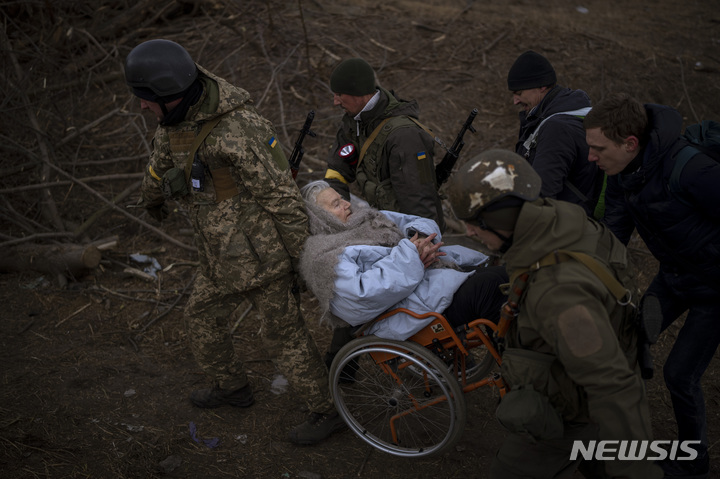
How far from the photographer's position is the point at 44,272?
544 cm

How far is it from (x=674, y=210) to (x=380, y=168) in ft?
6.00

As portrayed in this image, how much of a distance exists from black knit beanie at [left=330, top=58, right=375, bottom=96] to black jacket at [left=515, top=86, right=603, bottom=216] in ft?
3.75

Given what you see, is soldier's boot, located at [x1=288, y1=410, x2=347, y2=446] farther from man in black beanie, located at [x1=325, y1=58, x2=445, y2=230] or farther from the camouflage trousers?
man in black beanie, located at [x1=325, y1=58, x2=445, y2=230]

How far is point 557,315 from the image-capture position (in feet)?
6.45

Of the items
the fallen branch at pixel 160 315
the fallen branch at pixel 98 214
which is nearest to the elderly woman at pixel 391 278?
the fallen branch at pixel 160 315

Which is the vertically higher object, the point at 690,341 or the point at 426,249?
the point at 426,249

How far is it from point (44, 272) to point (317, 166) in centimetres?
318

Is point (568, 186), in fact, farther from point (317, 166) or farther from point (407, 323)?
point (317, 166)

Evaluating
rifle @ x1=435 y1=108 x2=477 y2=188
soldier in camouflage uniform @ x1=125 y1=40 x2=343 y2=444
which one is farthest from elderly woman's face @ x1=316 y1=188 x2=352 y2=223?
rifle @ x1=435 y1=108 x2=477 y2=188

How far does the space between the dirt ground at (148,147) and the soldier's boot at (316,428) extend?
0.08 m

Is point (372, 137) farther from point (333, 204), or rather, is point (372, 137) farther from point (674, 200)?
point (674, 200)

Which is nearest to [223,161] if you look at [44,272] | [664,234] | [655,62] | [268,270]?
[268,270]

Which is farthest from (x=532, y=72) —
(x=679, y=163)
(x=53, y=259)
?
(x=53, y=259)

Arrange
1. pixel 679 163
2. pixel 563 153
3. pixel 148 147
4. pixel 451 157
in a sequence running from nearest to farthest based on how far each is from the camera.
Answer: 1. pixel 679 163
2. pixel 563 153
3. pixel 451 157
4. pixel 148 147
